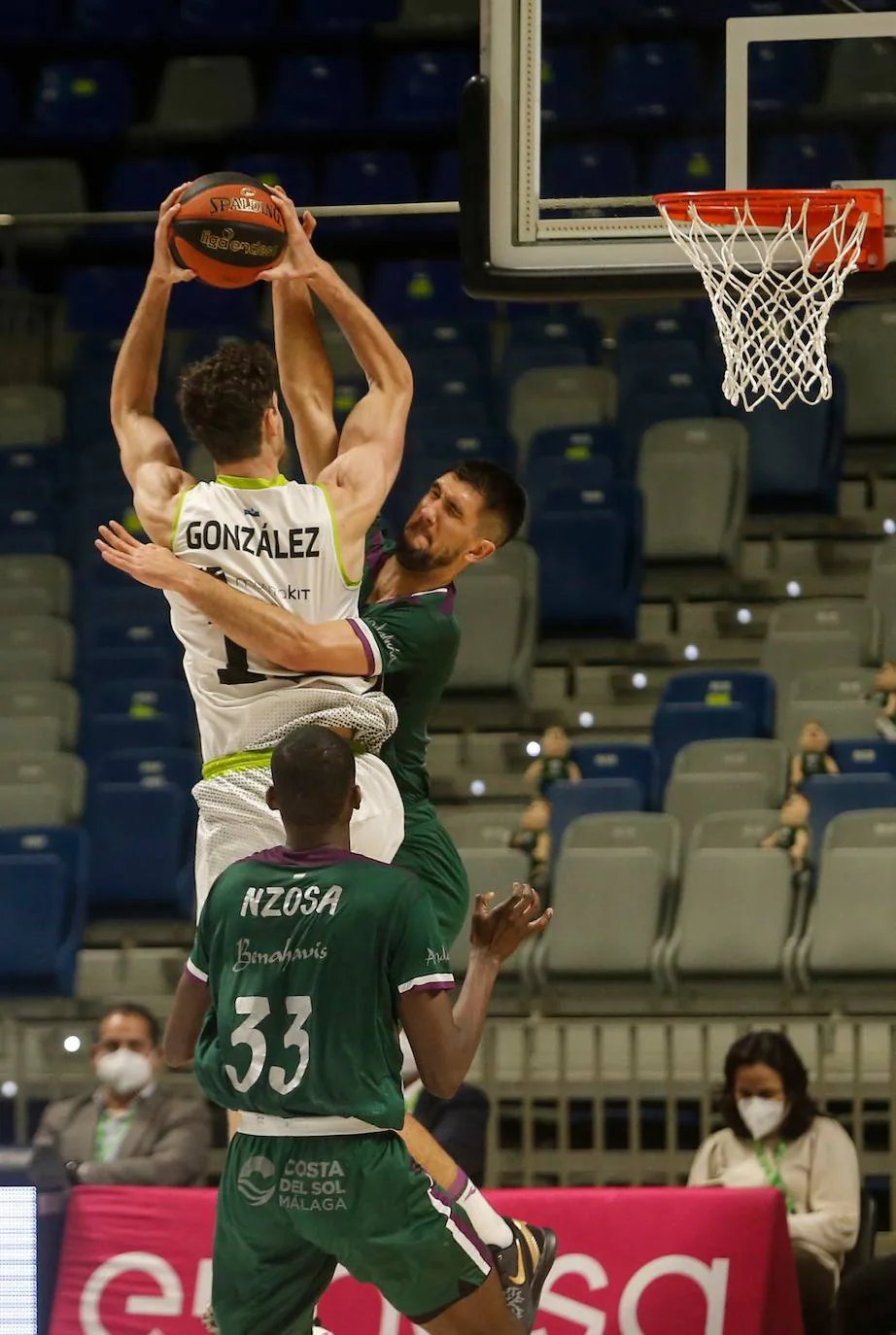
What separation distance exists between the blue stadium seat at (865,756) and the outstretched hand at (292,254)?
5.69 meters

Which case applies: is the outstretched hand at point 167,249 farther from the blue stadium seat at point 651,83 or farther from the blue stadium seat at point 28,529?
the blue stadium seat at point 651,83

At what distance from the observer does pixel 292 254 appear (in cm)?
532

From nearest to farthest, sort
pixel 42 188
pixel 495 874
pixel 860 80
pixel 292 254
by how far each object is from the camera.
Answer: pixel 292 254 < pixel 495 874 < pixel 860 80 < pixel 42 188

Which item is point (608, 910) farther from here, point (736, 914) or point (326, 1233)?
point (326, 1233)

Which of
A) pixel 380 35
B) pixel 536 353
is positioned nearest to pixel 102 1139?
pixel 536 353

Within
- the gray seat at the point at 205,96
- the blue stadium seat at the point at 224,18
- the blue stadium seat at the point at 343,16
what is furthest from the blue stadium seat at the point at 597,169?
the blue stadium seat at the point at 224,18

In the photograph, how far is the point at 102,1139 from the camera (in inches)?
312

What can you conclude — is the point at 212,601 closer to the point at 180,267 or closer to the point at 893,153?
the point at 180,267

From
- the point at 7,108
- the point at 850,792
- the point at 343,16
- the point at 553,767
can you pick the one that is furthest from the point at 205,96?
the point at 850,792

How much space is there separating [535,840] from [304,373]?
494 centimetres

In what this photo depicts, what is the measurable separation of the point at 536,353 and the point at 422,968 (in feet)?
30.7

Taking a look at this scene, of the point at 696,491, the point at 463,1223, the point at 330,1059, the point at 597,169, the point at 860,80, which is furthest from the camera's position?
the point at 860,80

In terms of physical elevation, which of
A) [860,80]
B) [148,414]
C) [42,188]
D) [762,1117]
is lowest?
[762,1117]

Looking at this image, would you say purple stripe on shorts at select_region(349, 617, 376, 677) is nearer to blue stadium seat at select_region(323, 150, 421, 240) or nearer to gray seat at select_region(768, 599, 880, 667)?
gray seat at select_region(768, 599, 880, 667)
